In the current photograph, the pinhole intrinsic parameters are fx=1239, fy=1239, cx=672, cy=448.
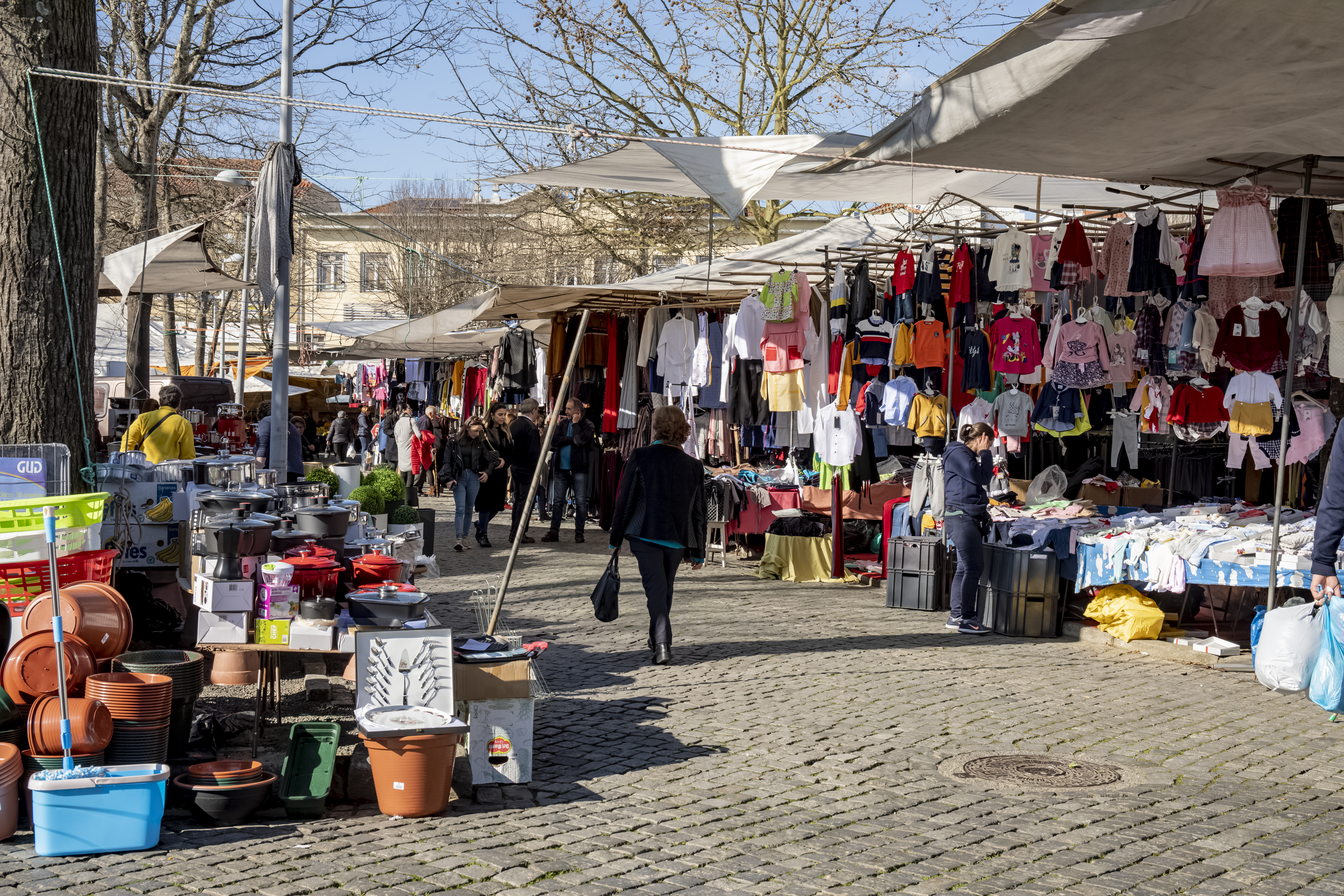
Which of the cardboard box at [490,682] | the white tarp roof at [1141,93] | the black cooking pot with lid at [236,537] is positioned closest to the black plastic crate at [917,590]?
the white tarp roof at [1141,93]

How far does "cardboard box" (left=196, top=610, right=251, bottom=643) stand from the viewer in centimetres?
628

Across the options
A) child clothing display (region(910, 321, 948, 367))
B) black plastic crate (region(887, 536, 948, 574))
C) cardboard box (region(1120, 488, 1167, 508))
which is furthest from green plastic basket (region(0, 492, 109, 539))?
cardboard box (region(1120, 488, 1167, 508))

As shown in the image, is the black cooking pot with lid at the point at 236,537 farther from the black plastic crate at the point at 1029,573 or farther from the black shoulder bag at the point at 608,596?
the black plastic crate at the point at 1029,573

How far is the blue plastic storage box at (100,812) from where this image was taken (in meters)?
4.84

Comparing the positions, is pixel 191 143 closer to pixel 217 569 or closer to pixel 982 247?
pixel 982 247

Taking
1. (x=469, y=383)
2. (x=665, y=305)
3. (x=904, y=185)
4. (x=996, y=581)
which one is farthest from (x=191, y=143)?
(x=996, y=581)

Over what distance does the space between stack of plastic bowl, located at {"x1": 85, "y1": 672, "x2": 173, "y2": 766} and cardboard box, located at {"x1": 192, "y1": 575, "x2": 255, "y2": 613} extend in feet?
2.34

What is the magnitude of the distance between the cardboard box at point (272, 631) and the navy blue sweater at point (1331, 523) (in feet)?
16.6

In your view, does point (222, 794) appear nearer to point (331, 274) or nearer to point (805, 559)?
point (805, 559)

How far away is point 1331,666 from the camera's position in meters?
6.05

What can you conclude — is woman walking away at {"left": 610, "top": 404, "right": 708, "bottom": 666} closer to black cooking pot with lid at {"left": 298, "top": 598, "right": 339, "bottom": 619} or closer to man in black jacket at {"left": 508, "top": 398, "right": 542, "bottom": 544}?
black cooking pot with lid at {"left": 298, "top": 598, "right": 339, "bottom": 619}

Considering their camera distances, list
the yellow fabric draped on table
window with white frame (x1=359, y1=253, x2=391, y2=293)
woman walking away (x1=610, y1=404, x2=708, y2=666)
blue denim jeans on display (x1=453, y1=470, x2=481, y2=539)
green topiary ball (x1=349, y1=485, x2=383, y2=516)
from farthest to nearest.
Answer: window with white frame (x1=359, y1=253, x2=391, y2=293) → blue denim jeans on display (x1=453, y1=470, x2=481, y2=539) → the yellow fabric draped on table → green topiary ball (x1=349, y1=485, x2=383, y2=516) → woman walking away (x1=610, y1=404, x2=708, y2=666)

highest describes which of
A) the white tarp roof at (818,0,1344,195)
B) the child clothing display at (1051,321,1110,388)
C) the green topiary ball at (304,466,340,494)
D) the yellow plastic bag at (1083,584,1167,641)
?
the white tarp roof at (818,0,1344,195)

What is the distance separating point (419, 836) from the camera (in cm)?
523
